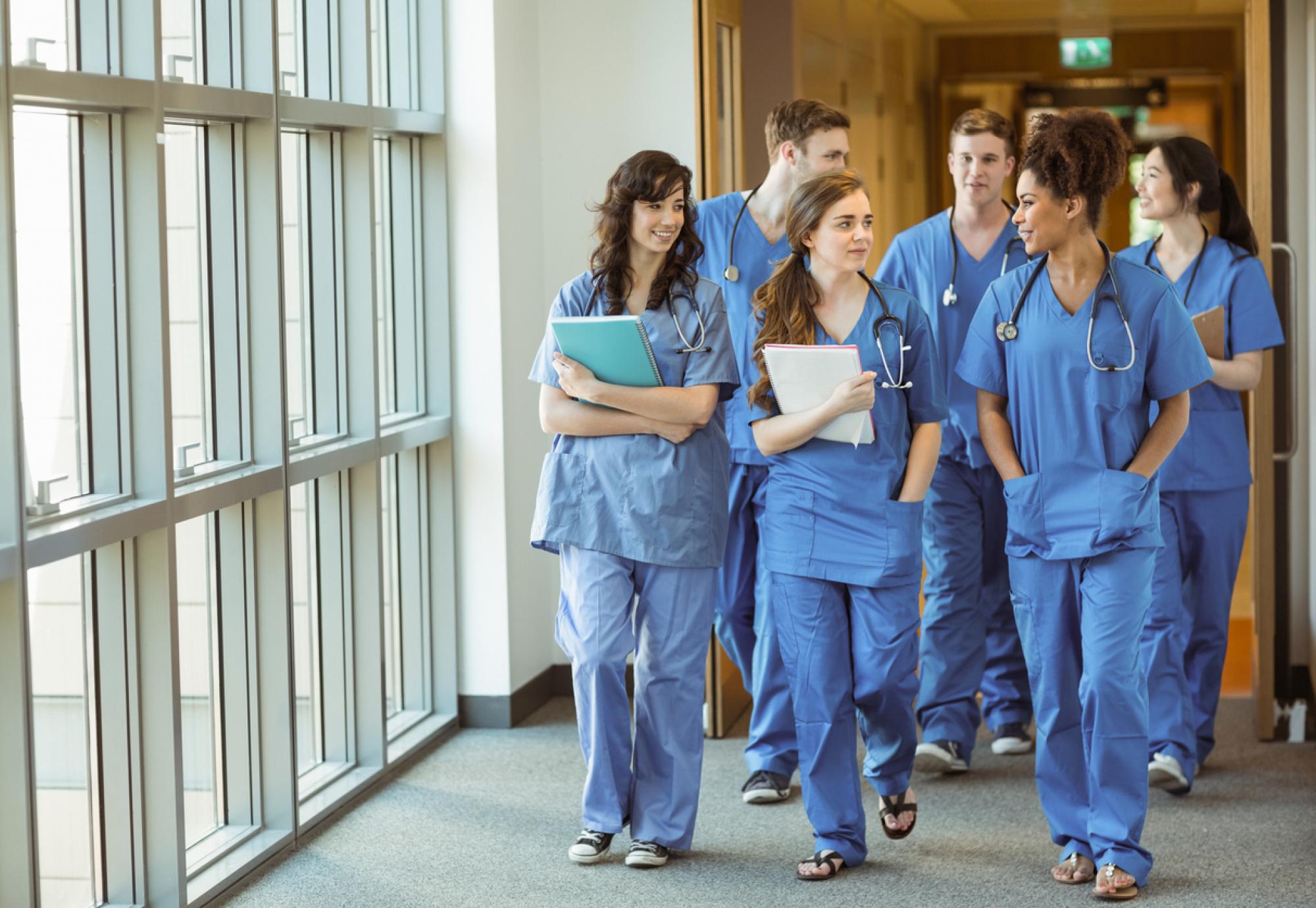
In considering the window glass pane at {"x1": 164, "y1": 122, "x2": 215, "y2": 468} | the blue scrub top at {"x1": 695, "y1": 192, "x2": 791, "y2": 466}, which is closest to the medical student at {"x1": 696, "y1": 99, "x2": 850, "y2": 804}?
the blue scrub top at {"x1": 695, "y1": 192, "x2": 791, "y2": 466}

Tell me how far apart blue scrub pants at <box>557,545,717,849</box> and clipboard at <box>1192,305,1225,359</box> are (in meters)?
1.37

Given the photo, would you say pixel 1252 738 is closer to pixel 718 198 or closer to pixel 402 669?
pixel 718 198

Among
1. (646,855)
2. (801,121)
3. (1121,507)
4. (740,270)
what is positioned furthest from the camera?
(740,270)

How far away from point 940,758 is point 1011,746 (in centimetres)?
32

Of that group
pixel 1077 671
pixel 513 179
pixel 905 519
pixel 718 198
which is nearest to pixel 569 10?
pixel 513 179

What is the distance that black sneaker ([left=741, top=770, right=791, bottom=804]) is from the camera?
371 cm

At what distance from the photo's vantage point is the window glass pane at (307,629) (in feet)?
12.3

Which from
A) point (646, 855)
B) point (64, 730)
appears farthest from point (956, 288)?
point (64, 730)

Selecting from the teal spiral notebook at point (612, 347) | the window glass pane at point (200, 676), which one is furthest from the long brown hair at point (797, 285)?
the window glass pane at point (200, 676)

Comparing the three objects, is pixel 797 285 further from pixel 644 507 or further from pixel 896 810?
pixel 896 810

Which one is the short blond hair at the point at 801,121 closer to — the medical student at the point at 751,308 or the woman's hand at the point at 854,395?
the medical student at the point at 751,308

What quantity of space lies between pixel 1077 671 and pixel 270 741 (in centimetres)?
173

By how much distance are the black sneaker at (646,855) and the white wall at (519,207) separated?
3.94 ft

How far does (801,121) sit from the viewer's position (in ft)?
12.0
